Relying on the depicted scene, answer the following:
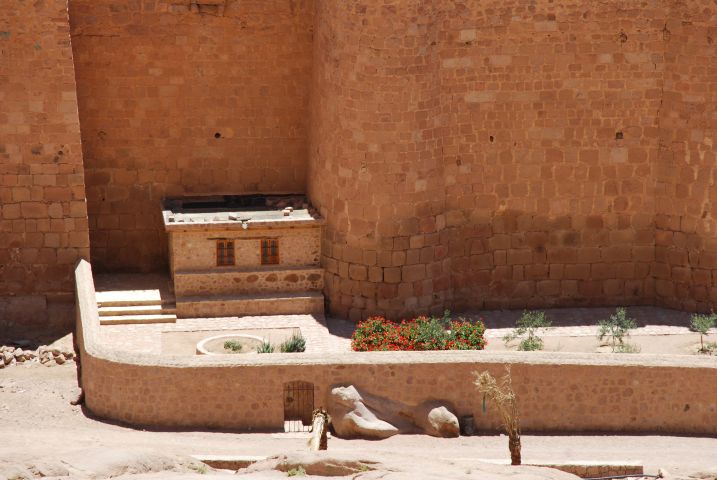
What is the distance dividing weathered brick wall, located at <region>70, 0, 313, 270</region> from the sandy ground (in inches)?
222

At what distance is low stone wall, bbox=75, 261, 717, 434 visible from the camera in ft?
95.0

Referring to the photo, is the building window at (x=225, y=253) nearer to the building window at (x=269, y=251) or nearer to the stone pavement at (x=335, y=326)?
the building window at (x=269, y=251)

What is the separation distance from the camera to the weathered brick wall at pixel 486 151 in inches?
1251

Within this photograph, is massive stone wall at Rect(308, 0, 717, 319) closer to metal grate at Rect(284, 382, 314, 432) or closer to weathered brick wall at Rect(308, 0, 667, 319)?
weathered brick wall at Rect(308, 0, 667, 319)

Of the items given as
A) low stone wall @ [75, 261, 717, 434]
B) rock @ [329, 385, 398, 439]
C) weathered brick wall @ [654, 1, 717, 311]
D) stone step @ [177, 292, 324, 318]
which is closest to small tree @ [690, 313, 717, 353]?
weathered brick wall @ [654, 1, 717, 311]

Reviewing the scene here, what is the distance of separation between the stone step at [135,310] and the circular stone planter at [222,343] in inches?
69.2

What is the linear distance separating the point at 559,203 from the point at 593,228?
96cm

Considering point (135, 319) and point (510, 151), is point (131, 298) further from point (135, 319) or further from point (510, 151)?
point (510, 151)

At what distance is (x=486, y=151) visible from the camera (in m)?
32.9

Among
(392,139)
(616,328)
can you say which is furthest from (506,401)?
(392,139)

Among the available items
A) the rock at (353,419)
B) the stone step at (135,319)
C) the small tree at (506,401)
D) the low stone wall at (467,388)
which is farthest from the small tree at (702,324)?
the stone step at (135,319)

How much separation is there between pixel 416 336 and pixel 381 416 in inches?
85.4

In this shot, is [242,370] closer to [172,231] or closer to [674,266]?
[172,231]

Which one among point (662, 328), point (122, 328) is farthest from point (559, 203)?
point (122, 328)
